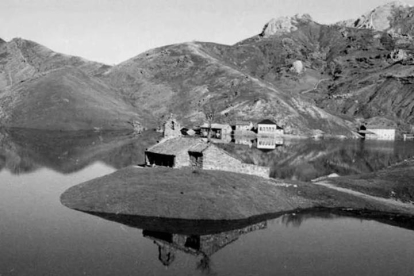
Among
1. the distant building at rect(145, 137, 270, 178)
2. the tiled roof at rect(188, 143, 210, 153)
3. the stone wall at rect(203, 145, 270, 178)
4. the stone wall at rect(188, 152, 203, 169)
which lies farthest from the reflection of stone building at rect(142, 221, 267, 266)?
the tiled roof at rect(188, 143, 210, 153)

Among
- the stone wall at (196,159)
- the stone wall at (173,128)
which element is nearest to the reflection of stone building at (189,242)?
the stone wall at (196,159)

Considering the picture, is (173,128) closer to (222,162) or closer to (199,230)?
(222,162)

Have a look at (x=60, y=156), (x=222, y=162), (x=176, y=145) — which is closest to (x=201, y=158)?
(x=222, y=162)

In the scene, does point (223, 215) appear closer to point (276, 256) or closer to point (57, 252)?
point (276, 256)

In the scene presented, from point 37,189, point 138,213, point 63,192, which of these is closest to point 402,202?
point 138,213

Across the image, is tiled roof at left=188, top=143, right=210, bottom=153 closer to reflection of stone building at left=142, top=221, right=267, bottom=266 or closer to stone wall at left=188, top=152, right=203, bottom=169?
stone wall at left=188, top=152, right=203, bottom=169

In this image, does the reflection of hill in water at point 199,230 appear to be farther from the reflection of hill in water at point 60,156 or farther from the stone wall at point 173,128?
the stone wall at point 173,128
